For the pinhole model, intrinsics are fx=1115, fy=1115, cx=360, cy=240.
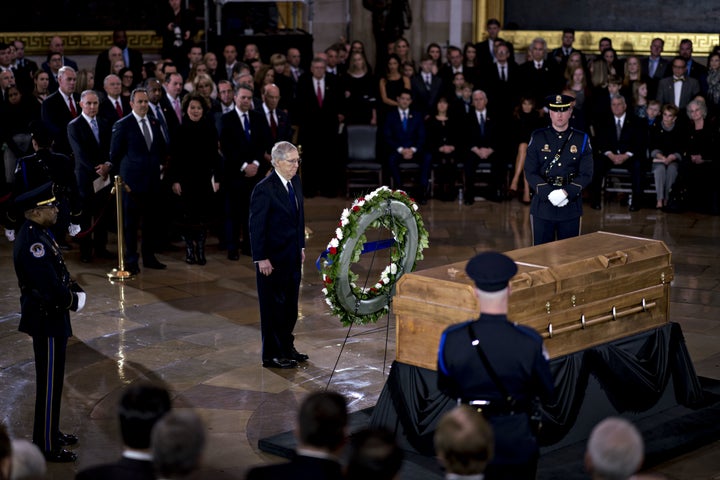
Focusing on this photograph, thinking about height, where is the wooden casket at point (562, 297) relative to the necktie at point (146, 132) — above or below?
below

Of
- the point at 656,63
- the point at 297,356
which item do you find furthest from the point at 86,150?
the point at 656,63

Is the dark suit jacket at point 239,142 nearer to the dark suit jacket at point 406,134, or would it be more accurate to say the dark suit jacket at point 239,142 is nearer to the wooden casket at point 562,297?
the dark suit jacket at point 406,134

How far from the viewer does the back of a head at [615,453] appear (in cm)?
349

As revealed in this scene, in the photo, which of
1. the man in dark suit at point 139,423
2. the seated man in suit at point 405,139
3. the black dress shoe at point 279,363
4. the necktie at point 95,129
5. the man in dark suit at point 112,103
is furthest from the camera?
the seated man in suit at point 405,139

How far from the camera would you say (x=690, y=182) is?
13.9m

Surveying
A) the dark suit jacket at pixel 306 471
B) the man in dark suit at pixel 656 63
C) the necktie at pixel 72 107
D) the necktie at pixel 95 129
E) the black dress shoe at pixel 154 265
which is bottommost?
the black dress shoe at pixel 154 265

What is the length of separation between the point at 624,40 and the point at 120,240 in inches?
377

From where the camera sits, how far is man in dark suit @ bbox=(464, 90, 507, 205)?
14.5 metres

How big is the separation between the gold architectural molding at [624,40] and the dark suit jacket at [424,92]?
2583 mm

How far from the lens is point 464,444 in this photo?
3584mm

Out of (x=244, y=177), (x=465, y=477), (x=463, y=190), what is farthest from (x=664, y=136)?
(x=465, y=477)

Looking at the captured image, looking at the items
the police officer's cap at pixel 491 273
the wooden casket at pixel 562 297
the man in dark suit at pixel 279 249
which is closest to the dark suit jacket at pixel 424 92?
the man in dark suit at pixel 279 249

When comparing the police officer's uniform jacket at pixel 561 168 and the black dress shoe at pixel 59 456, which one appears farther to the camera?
the police officer's uniform jacket at pixel 561 168

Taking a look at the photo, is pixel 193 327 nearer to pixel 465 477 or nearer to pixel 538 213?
pixel 538 213
